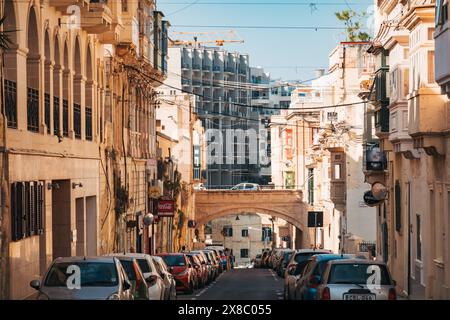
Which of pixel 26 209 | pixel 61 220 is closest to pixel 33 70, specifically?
pixel 26 209

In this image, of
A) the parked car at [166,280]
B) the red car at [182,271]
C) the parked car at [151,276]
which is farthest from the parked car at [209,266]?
the parked car at [151,276]

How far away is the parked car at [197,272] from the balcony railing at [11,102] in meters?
11.6

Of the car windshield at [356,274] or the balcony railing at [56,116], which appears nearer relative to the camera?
the car windshield at [356,274]

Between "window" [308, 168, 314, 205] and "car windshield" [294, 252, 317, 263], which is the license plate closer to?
"car windshield" [294, 252, 317, 263]

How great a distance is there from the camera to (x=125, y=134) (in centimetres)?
4984

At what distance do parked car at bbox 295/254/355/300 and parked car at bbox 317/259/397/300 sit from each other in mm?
727

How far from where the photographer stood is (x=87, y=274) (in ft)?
67.0

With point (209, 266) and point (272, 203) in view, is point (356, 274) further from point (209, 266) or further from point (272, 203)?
point (272, 203)

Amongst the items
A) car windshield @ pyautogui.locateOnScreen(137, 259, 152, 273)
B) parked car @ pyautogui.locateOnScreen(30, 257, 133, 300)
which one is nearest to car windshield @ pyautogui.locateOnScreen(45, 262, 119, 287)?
parked car @ pyautogui.locateOnScreen(30, 257, 133, 300)

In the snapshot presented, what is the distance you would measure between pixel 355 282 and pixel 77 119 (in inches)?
697

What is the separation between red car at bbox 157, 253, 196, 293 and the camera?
35.2 m

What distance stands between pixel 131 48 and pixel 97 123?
7763mm

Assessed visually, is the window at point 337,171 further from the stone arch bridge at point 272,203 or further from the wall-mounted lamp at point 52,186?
the wall-mounted lamp at point 52,186

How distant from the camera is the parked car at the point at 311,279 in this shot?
76.0 ft
